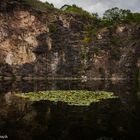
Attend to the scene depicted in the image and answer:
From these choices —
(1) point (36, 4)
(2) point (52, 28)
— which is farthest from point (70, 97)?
(1) point (36, 4)

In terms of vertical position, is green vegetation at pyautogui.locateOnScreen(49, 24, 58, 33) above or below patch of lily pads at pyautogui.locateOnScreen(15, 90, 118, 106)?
above

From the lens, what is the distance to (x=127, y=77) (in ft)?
371

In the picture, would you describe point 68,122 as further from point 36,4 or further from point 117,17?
point 117,17

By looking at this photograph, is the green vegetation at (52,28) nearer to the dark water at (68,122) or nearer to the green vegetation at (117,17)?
the green vegetation at (117,17)

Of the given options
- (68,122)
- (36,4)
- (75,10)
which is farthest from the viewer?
(75,10)

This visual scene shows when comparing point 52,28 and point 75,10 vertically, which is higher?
point 75,10

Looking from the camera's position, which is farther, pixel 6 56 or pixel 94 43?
pixel 94 43

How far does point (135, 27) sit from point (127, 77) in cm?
1831

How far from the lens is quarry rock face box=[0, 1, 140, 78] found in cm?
10648

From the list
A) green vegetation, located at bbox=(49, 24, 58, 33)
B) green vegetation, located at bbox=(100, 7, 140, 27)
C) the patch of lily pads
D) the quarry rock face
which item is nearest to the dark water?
the patch of lily pads

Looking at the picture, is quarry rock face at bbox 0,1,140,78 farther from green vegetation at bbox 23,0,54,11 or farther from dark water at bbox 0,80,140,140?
dark water at bbox 0,80,140,140

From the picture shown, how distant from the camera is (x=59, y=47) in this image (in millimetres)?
114438

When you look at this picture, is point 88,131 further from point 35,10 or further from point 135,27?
point 135,27

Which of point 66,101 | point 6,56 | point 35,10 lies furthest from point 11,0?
point 66,101
